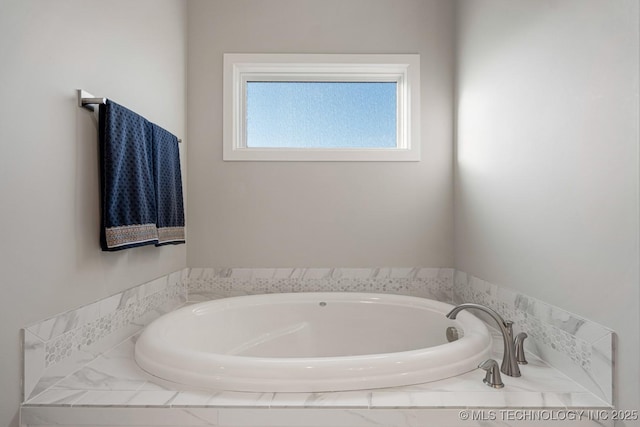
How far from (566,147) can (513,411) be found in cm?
87

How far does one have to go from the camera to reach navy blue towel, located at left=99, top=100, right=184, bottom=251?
1.35 m

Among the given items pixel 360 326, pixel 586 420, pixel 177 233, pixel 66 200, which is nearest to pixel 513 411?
pixel 586 420

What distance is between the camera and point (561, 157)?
130 centimetres

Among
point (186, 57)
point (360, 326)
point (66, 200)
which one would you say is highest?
point (186, 57)

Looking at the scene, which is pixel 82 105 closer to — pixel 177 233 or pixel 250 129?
pixel 177 233

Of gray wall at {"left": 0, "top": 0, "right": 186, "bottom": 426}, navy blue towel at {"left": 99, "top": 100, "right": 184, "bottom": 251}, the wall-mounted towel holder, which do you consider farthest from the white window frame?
the wall-mounted towel holder

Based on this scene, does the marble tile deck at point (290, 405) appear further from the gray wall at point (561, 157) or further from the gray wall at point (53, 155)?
the gray wall at point (561, 157)

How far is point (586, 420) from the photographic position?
41.8 inches

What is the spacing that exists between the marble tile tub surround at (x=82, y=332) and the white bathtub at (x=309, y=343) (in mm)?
176

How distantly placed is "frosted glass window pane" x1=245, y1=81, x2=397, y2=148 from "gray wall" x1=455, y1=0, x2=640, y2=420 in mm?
608

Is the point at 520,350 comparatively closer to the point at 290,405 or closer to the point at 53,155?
the point at 290,405

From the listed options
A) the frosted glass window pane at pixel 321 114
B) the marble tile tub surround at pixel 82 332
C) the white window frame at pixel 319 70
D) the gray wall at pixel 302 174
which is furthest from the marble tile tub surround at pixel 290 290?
the frosted glass window pane at pixel 321 114

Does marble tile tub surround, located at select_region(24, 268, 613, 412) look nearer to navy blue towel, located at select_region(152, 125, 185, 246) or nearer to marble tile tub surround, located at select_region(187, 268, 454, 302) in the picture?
marble tile tub surround, located at select_region(187, 268, 454, 302)

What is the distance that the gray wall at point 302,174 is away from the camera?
234 centimetres
